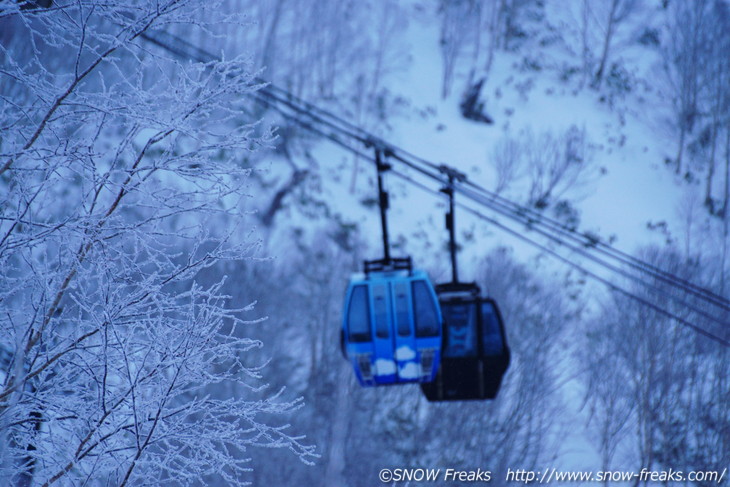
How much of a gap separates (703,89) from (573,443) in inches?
770

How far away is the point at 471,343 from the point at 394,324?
113cm

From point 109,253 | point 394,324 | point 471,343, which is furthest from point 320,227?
point 109,253

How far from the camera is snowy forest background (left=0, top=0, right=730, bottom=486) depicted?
3639mm

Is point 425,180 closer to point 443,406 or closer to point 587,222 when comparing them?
point 587,222

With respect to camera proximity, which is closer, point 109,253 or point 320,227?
point 109,253

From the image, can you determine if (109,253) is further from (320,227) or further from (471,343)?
(320,227)

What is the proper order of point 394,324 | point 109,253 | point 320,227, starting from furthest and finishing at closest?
1. point 320,227
2. point 394,324
3. point 109,253

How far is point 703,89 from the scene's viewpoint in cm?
2686

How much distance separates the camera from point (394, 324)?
7.16 metres

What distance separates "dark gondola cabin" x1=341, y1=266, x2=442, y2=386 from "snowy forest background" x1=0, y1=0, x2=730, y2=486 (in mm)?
1390

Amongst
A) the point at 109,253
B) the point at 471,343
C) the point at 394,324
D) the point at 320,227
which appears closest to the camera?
the point at 109,253

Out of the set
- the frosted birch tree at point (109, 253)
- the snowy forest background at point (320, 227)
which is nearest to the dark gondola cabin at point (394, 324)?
the snowy forest background at point (320, 227)

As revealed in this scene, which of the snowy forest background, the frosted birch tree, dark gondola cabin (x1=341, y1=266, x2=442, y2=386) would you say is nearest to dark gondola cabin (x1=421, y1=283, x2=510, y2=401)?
dark gondola cabin (x1=341, y1=266, x2=442, y2=386)

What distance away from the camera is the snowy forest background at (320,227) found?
11.9ft
